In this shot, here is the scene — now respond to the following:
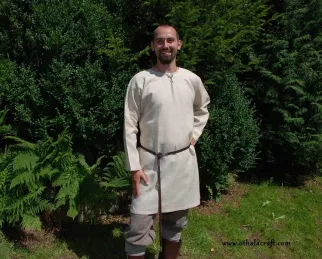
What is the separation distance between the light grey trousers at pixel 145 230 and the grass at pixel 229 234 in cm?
54

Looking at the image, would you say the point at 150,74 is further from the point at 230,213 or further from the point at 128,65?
the point at 230,213

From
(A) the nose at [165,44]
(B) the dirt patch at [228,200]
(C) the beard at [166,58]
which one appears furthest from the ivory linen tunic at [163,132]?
(B) the dirt patch at [228,200]

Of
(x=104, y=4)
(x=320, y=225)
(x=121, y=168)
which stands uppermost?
(x=104, y=4)

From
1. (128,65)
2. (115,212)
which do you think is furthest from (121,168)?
(128,65)

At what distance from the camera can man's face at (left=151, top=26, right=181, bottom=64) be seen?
9.79ft

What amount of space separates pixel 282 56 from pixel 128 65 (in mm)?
2163

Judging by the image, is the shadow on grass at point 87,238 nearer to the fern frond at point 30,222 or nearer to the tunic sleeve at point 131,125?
the fern frond at point 30,222

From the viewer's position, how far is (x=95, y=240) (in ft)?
13.1

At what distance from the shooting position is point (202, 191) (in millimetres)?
4918

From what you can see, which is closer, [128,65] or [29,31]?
[29,31]

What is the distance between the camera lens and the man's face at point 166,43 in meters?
2.98

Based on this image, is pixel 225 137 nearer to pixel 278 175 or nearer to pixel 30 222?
pixel 278 175

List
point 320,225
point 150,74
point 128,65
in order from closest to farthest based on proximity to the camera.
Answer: point 150,74 < point 128,65 < point 320,225

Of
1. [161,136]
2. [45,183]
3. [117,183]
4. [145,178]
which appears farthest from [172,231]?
[45,183]
